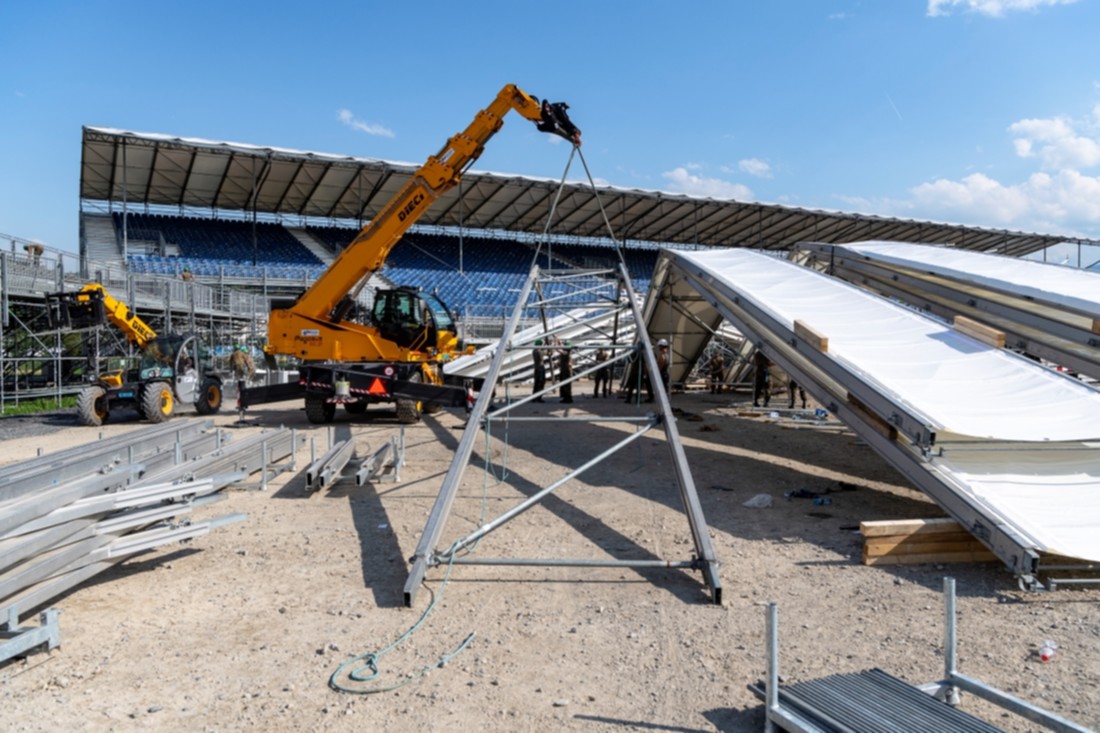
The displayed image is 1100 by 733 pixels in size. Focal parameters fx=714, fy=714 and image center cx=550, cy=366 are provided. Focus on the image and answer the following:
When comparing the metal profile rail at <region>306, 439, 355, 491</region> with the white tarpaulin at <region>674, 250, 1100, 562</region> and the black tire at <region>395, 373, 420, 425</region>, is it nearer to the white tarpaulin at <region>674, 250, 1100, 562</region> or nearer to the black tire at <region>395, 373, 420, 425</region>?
the black tire at <region>395, 373, 420, 425</region>

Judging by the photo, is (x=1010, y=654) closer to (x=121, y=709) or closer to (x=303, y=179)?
(x=121, y=709)

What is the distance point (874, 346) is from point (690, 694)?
241 inches

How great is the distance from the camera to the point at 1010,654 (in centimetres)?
425

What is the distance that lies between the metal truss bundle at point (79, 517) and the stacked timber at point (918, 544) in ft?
17.6

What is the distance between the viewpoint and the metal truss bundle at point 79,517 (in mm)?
4379

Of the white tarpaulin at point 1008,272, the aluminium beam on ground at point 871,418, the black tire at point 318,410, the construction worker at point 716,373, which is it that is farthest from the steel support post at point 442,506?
the construction worker at point 716,373

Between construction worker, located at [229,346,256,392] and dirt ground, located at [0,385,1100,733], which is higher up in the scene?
construction worker, located at [229,346,256,392]

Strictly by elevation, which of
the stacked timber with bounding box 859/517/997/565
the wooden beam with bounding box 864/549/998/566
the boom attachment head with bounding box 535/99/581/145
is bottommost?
the wooden beam with bounding box 864/549/998/566

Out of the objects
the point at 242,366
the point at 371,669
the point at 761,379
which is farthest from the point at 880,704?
the point at 242,366

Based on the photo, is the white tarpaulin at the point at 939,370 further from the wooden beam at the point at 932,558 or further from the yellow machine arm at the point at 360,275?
the yellow machine arm at the point at 360,275

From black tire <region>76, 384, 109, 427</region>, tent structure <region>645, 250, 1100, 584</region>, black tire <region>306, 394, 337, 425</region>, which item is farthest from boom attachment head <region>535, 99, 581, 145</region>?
black tire <region>76, 384, 109, 427</region>

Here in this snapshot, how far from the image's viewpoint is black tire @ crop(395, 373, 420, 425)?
14586 mm

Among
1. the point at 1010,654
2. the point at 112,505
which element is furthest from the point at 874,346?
the point at 112,505

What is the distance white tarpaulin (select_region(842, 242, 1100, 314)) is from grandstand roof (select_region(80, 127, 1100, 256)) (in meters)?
21.4
